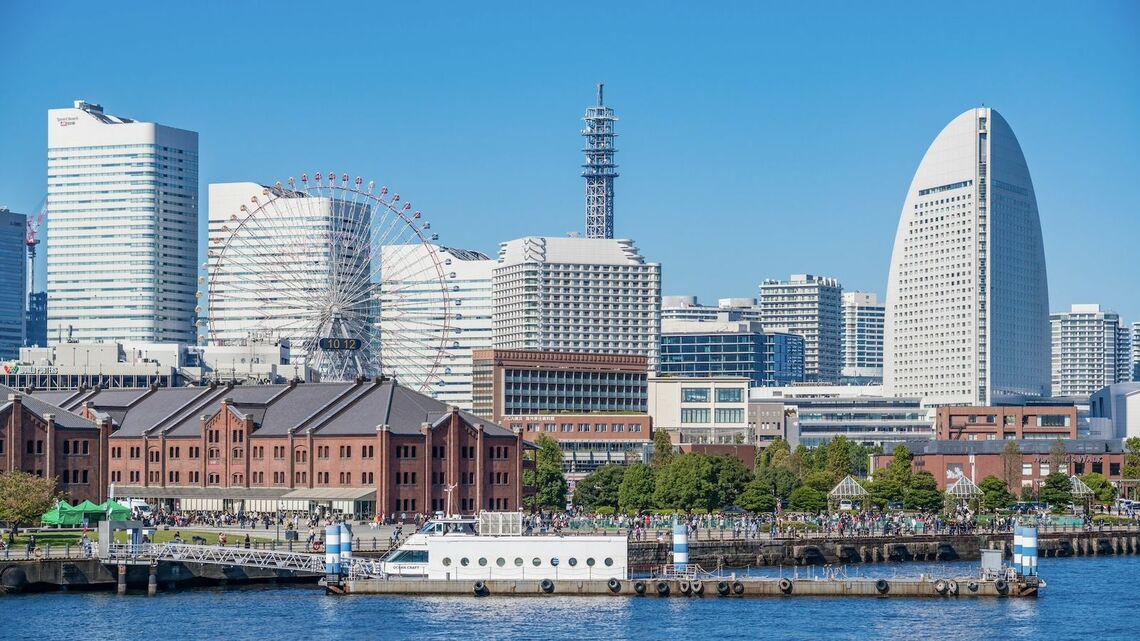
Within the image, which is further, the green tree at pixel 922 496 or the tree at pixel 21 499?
the green tree at pixel 922 496

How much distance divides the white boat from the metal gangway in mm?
3457

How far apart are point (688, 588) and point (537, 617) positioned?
12.4 meters

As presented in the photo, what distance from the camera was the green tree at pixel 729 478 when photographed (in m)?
188

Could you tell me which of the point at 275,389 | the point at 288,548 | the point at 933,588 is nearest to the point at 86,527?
the point at 288,548

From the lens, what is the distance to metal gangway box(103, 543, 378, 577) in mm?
121812

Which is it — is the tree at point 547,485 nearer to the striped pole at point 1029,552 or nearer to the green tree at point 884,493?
the green tree at point 884,493

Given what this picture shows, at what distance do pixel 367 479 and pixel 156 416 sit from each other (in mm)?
27815

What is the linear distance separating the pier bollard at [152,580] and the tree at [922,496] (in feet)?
282

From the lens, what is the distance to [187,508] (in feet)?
572

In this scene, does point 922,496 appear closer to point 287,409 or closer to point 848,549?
point 848,549

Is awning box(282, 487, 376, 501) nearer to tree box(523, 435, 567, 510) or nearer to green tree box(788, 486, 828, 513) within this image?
tree box(523, 435, 567, 510)

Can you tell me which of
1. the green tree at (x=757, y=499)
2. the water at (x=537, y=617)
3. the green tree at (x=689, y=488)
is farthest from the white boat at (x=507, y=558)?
the green tree at (x=689, y=488)

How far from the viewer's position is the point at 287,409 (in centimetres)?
17550

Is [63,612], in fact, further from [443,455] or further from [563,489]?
[563,489]
